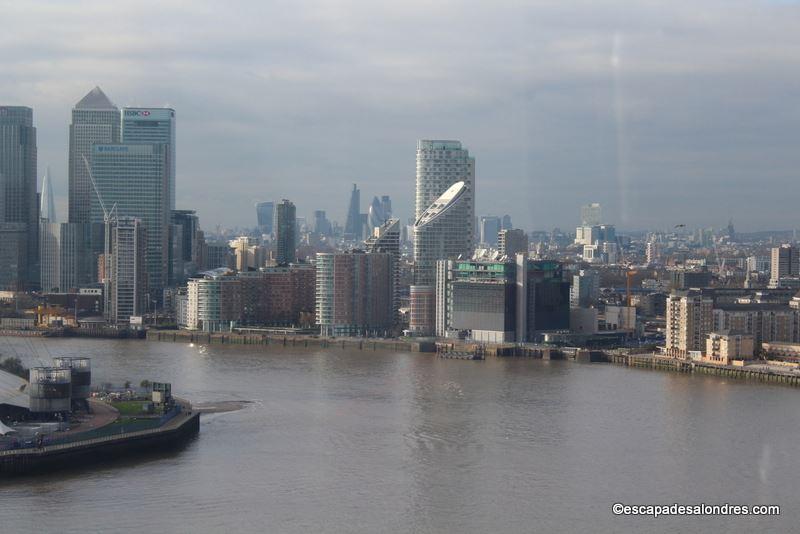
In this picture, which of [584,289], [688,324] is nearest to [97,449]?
[688,324]

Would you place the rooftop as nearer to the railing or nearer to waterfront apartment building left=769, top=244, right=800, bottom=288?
waterfront apartment building left=769, top=244, right=800, bottom=288

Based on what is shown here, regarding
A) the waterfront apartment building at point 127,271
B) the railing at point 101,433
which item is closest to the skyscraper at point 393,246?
the waterfront apartment building at point 127,271

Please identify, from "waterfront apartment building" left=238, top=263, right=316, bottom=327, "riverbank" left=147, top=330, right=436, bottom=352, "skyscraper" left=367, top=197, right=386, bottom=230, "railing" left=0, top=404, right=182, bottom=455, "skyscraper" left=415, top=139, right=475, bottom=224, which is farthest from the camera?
"skyscraper" left=367, top=197, right=386, bottom=230

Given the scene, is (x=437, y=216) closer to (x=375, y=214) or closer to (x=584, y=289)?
(x=584, y=289)

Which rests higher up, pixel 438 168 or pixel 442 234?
pixel 438 168

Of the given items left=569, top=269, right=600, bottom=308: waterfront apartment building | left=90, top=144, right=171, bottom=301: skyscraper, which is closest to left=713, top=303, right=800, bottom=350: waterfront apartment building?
left=569, top=269, right=600, bottom=308: waterfront apartment building

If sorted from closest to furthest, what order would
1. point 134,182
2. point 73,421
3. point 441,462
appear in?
point 441,462
point 73,421
point 134,182
